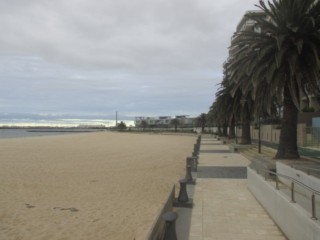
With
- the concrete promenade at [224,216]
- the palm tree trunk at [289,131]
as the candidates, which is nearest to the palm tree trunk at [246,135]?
the palm tree trunk at [289,131]

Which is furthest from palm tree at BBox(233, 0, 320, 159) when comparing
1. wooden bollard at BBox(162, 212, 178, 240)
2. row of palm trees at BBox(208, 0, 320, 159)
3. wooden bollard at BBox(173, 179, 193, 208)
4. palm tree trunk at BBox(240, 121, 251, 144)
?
palm tree trunk at BBox(240, 121, 251, 144)

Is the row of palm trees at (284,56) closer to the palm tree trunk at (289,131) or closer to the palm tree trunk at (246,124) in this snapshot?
the palm tree trunk at (289,131)

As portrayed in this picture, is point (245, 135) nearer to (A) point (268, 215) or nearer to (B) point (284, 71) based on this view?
(B) point (284, 71)

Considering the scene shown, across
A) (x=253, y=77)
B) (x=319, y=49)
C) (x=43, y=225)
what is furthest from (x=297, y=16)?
(x=43, y=225)

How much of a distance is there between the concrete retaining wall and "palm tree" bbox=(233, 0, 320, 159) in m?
6.09

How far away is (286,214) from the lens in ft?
25.0

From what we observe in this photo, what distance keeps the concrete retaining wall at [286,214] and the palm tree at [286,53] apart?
609 centimetres

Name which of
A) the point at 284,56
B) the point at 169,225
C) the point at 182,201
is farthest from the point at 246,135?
the point at 169,225

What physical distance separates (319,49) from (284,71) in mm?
1547

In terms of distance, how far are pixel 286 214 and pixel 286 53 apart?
31.6 feet

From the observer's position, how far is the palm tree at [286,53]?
15.5m

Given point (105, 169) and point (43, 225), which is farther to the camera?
point (105, 169)

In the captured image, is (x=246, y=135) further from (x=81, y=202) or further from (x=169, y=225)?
(x=169, y=225)

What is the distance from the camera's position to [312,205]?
6.25 metres
